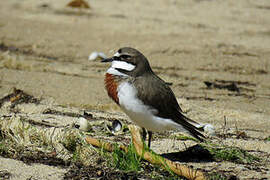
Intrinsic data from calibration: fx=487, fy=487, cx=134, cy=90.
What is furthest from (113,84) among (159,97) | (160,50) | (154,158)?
(160,50)

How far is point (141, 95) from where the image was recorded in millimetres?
4172

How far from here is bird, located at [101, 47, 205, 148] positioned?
4160mm

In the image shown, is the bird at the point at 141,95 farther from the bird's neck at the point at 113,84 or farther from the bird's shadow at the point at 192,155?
the bird's shadow at the point at 192,155

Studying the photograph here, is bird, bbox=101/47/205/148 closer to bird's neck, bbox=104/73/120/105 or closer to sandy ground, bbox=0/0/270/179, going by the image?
bird's neck, bbox=104/73/120/105

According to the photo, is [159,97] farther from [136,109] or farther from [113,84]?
[113,84]

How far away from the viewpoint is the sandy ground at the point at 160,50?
20.3 ft

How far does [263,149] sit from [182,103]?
5.46 ft

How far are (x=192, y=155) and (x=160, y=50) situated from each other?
421 cm

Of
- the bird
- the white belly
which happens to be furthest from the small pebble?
the white belly

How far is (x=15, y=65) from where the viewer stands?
7457mm

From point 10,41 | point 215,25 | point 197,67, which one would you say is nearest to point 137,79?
point 197,67

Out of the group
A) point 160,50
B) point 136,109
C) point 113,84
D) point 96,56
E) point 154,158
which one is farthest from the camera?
point 160,50

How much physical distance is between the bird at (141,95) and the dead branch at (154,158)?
0.16 m

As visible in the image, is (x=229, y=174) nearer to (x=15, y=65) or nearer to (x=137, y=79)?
(x=137, y=79)
